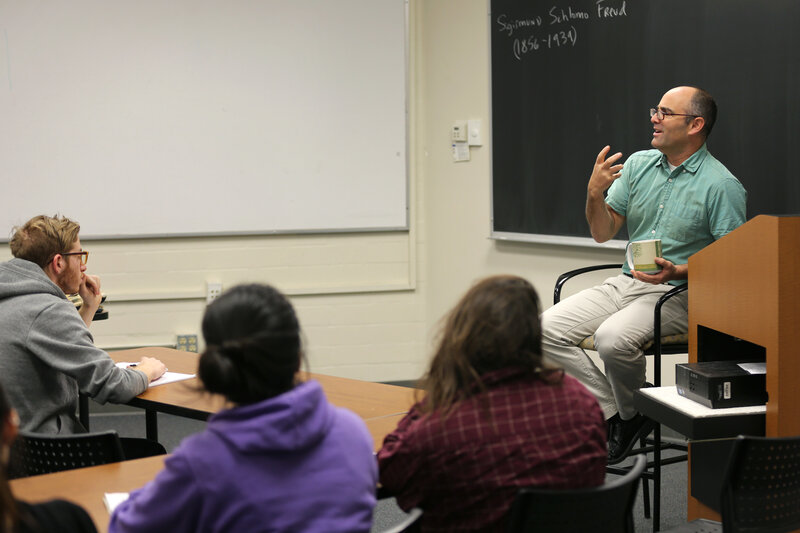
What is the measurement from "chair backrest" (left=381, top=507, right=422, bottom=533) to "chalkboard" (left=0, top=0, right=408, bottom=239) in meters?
3.42

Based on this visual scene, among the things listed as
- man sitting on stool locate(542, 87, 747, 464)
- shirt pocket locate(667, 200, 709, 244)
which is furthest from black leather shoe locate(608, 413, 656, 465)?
shirt pocket locate(667, 200, 709, 244)

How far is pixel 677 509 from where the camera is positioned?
3361 millimetres

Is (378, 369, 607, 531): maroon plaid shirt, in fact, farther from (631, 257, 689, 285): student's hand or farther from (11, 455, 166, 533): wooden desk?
(631, 257, 689, 285): student's hand

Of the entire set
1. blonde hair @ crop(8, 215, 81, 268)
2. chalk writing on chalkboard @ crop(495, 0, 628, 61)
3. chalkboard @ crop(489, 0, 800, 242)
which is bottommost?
blonde hair @ crop(8, 215, 81, 268)

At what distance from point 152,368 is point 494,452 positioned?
1519mm

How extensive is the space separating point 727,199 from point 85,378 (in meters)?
2.29

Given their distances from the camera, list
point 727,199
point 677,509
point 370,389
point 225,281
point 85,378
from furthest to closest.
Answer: point 225,281 < point 677,509 < point 727,199 < point 370,389 < point 85,378

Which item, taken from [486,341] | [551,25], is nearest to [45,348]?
[486,341]

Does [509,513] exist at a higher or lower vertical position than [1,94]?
lower

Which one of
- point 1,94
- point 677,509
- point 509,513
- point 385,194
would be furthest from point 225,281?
point 509,513

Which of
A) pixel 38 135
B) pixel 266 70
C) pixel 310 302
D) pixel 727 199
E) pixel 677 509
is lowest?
pixel 677 509

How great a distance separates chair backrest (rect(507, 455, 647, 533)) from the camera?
62.1 inches

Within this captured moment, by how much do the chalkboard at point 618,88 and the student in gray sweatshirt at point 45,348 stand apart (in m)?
2.47

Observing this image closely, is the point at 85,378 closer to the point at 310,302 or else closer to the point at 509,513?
the point at 509,513
